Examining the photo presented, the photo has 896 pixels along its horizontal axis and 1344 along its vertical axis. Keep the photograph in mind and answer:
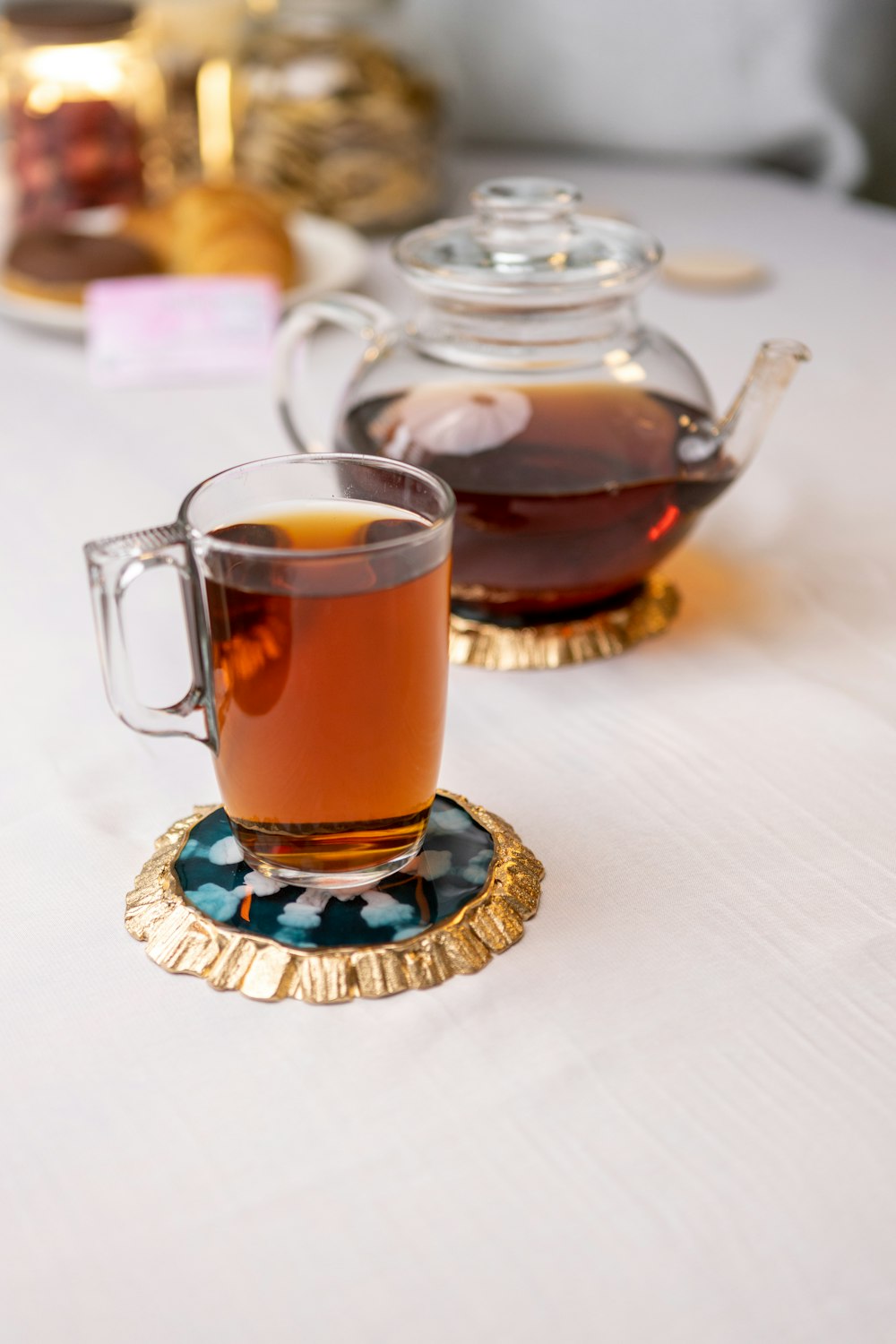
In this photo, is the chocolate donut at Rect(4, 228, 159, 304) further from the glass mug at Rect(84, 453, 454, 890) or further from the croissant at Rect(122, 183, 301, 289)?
the glass mug at Rect(84, 453, 454, 890)

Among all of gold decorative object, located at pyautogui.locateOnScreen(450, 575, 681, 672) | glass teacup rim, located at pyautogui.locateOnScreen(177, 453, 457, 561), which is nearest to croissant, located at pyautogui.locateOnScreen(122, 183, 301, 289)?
gold decorative object, located at pyautogui.locateOnScreen(450, 575, 681, 672)

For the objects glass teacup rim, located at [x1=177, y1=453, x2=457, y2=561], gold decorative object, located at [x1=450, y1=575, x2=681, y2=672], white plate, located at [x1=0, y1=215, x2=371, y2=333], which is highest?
glass teacup rim, located at [x1=177, y1=453, x2=457, y2=561]

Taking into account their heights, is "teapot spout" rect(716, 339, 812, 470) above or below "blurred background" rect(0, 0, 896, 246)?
above

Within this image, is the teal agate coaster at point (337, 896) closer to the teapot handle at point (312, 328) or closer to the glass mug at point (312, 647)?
the glass mug at point (312, 647)

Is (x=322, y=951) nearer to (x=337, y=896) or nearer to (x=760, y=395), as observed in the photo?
(x=337, y=896)

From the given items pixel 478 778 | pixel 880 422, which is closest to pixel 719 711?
pixel 478 778

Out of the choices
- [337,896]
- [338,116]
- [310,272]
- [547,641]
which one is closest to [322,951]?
[337,896]
